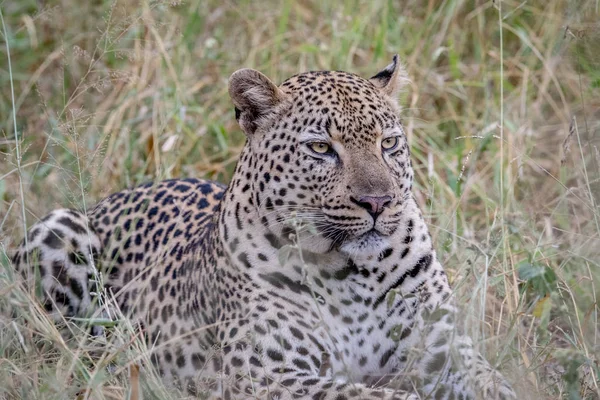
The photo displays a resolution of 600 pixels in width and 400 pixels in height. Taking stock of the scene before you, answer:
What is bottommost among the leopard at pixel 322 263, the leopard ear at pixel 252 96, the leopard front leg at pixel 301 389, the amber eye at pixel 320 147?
the leopard front leg at pixel 301 389

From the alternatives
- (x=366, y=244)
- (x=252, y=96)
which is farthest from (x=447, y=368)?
(x=252, y=96)

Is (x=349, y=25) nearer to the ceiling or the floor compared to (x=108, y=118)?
nearer to the ceiling

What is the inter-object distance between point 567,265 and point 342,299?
186 cm

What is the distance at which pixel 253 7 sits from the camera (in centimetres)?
1012

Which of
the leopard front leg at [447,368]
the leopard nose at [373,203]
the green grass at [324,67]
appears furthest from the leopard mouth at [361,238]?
the green grass at [324,67]

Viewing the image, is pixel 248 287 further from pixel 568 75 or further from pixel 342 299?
pixel 568 75

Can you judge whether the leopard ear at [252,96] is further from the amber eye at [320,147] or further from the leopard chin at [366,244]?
the leopard chin at [366,244]

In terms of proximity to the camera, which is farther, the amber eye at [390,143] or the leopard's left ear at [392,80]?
the leopard's left ear at [392,80]

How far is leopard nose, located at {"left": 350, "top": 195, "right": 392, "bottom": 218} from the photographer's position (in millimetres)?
5086

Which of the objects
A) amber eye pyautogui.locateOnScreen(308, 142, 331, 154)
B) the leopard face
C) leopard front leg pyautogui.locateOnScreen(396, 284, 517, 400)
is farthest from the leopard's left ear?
leopard front leg pyautogui.locateOnScreen(396, 284, 517, 400)

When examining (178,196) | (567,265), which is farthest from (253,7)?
(567,265)

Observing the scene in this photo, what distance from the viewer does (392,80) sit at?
587 centimetres

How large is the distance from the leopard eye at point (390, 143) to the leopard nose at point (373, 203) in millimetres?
391

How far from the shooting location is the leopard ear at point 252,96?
5527 mm
